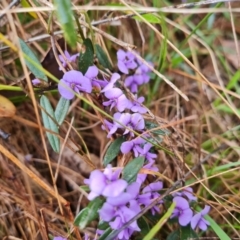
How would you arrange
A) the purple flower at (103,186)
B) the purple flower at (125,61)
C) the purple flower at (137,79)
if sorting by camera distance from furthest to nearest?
the purple flower at (137,79)
the purple flower at (125,61)
the purple flower at (103,186)

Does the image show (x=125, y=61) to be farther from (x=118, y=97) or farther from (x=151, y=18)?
(x=118, y=97)

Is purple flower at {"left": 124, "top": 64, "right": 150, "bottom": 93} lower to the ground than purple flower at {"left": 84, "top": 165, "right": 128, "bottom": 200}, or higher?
lower

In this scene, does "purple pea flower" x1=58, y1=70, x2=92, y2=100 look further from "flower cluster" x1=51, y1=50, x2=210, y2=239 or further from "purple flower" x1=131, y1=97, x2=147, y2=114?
"purple flower" x1=131, y1=97, x2=147, y2=114

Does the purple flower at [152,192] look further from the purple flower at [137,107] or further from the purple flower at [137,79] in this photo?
the purple flower at [137,79]

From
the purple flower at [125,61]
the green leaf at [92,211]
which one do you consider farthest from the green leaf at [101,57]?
the green leaf at [92,211]

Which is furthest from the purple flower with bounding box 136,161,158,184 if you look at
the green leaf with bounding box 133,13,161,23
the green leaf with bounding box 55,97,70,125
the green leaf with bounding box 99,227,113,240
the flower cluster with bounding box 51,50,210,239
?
the green leaf with bounding box 133,13,161,23

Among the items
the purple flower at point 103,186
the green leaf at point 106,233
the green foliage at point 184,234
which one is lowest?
the green foliage at point 184,234
